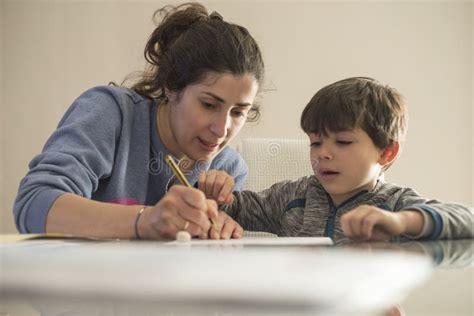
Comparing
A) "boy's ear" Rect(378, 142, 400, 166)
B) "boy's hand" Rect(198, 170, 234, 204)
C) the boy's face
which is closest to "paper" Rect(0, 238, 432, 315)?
"boy's hand" Rect(198, 170, 234, 204)

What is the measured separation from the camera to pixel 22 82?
12.3 feet

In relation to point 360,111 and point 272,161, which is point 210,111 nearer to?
point 360,111

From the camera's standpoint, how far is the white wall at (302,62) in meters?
3.67

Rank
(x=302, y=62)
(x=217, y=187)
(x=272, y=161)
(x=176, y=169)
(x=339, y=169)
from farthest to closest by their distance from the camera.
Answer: (x=302, y=62)
(x=272, y=161)
(x=339, y=169)
(x=217, y=187)
(x=176, y=169)

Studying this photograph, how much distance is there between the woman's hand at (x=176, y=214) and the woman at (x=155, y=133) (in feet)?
0.14

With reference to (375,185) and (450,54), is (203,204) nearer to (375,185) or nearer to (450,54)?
(375,185)

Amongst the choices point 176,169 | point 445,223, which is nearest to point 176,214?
point 176,169

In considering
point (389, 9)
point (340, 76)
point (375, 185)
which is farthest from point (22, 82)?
point (375, 185)

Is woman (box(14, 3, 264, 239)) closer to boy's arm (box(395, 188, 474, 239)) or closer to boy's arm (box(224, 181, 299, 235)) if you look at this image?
boy's arm (box(224, 181, 299, 235))

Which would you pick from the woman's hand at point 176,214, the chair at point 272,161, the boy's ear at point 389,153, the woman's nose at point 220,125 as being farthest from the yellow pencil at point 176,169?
the chair at point 272,161

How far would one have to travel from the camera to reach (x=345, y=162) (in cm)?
127

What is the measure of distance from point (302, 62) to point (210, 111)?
2468mm

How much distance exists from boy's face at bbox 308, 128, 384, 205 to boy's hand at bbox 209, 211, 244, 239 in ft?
1.00

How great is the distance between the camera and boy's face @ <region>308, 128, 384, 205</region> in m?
1.27
